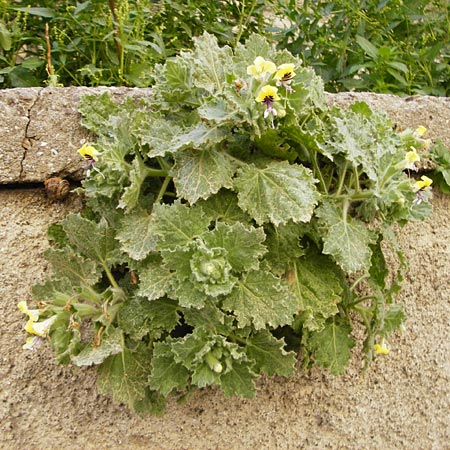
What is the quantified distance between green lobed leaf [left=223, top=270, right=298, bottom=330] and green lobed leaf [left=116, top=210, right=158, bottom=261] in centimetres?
24

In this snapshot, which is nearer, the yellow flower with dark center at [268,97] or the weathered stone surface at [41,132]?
the yellow flower with dark center at [268,97]

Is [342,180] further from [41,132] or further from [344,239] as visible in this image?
[41,132]

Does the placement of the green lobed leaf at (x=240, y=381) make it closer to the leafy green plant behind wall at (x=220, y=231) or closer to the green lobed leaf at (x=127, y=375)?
the leafy green plant behind wall at (x=220, y=231)

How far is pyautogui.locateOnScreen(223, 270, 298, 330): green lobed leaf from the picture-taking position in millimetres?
1489

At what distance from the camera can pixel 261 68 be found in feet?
4.89

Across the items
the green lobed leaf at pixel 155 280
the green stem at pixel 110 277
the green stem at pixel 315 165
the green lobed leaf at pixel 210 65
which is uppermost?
the green lobed leaf at pixel 210 65

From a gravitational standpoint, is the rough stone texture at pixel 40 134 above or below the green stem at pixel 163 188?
below

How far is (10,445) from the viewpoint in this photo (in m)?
1.69

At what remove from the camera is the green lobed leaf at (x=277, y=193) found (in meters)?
1.51

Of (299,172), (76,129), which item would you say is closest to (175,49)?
(76,129)

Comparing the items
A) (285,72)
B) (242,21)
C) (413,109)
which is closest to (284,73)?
(285,72)

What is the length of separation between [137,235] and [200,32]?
1.31m

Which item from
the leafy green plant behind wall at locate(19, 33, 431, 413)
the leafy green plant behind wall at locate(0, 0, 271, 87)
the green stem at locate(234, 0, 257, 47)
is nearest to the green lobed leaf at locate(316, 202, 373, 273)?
the leafy green plant behind wall at locate(19, 33, 431, 413)

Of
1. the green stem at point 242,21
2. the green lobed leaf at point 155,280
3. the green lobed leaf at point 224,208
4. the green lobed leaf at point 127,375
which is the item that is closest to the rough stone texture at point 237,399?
the green lobed leaf at point 127,375
